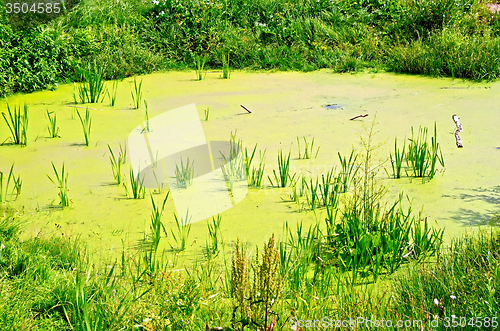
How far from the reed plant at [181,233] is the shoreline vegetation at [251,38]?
3472 mm

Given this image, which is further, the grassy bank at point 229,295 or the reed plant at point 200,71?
the reed plant at point 200,71

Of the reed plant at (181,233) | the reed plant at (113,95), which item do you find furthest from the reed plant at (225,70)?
the reed plant at (181,233)

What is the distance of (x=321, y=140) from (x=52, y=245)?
7.99ft

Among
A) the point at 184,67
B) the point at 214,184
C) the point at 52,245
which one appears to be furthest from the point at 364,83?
the point at 52,245

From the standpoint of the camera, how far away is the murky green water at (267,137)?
327cm

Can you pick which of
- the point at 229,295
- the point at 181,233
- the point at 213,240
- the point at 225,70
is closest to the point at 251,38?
the point at 225,70

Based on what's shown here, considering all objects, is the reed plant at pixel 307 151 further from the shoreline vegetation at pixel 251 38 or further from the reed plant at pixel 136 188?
the shoreline vegetation at pixel 251 38

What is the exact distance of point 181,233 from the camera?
123 inches

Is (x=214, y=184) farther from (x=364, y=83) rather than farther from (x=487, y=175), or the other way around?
(x=364, y=83)

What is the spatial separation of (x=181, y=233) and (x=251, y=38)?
479 centimetres

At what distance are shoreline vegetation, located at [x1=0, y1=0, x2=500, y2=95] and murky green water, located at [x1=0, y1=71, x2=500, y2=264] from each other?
0.31 m

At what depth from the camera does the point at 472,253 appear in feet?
8.05

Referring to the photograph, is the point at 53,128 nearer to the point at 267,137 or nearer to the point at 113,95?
the point at 113,95

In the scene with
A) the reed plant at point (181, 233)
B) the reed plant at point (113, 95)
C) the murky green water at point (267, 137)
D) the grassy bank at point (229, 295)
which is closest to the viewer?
the grassy bank at point (229, 295)
